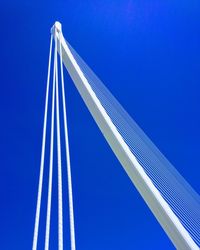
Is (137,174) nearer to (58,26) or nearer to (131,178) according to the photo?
(131,178)

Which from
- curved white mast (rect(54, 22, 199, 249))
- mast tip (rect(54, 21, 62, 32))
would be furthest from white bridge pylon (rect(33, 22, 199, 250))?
mast tip (rect(54, 21, 62, 32))

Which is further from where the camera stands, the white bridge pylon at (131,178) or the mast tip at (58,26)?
the mast tip at (58,26)

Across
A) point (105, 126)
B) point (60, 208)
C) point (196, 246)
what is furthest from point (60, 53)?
point (196, 246)

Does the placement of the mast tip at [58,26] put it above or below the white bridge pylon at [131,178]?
above

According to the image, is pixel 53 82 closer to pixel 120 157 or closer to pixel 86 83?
pixel 86 83

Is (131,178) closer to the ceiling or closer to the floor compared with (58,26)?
closer to the floor

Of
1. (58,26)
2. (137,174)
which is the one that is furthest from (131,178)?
(58,26)

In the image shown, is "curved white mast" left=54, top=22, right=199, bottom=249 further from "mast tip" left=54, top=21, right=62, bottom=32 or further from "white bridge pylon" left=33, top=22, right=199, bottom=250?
"mast tip" left=54, top=21, right=62, bottom=32

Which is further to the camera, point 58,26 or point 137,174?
point 58,26

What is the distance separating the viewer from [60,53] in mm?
9312

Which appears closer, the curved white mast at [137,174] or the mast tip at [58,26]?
the curved white mast at [137,174]

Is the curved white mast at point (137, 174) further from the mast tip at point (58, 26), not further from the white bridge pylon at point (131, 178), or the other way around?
the mast tip at point (58, 26)

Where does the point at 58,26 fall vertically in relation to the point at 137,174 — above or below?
above

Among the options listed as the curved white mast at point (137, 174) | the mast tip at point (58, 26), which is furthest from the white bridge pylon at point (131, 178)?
the mast tip at point (58, 26)
